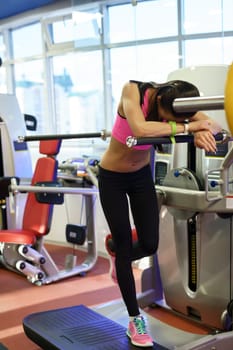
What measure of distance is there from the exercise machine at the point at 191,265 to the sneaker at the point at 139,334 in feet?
0.16

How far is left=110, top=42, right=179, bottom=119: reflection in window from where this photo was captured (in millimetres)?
4906

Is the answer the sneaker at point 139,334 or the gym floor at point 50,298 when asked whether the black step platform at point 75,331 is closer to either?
the sneaker at point 139,334

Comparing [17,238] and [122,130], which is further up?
[122,130]

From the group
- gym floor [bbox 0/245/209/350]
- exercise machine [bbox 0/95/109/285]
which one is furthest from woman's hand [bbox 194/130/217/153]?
exercise machine [bbox 0/95/109/285]

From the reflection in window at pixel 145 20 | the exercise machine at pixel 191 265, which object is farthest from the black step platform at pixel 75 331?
the reflection in window at pixel 145 20

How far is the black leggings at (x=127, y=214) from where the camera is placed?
2.46 metres

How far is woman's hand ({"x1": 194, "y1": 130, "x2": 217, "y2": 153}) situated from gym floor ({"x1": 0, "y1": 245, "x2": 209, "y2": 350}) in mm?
1502

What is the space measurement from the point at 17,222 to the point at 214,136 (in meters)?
3.16

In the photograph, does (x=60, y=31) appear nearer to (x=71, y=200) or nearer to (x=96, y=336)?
(x=71, y=200)

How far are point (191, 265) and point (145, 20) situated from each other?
122 inches

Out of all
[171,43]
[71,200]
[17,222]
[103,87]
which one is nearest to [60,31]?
[103,87]

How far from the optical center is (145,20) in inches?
198

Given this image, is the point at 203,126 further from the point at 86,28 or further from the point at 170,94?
the point at 86,28

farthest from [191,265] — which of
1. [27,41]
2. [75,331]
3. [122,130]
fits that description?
[27,41]
